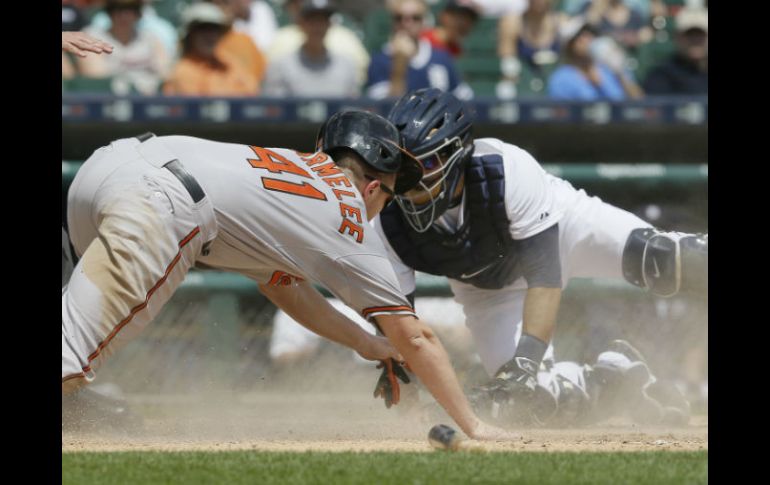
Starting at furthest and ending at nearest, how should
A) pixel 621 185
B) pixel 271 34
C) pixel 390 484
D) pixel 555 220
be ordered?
pixel 271 34
pixel 621 185
pixel 555 220
pixel 390 484

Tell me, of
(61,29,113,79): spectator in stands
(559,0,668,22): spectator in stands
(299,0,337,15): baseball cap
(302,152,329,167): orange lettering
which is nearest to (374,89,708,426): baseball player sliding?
(302,152,329,167): orange lettering

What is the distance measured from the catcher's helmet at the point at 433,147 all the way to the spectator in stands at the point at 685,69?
4194mm

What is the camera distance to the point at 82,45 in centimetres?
472

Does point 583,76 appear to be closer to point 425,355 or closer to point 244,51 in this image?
point 244,51

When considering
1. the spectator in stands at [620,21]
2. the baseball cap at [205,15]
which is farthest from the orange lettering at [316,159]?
the spectator in stands at [620,21]

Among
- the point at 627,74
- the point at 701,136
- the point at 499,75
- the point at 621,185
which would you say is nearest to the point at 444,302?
the point at 621,185

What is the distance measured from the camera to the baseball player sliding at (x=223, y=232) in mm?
4270

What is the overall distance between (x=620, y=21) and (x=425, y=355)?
24.7 feet

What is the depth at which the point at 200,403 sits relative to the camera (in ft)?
24.0

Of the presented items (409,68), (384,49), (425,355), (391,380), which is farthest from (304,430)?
(384,49)

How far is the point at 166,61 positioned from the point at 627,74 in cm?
395

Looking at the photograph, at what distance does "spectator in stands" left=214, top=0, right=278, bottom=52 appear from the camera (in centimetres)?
1002

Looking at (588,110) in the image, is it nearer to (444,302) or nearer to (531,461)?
(444,302)

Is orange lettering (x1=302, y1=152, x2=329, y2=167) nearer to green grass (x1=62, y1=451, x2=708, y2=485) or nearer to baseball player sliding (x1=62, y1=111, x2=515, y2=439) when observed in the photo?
baseball player sliding (x1=62, y1=111, x2=515, y2=439)
